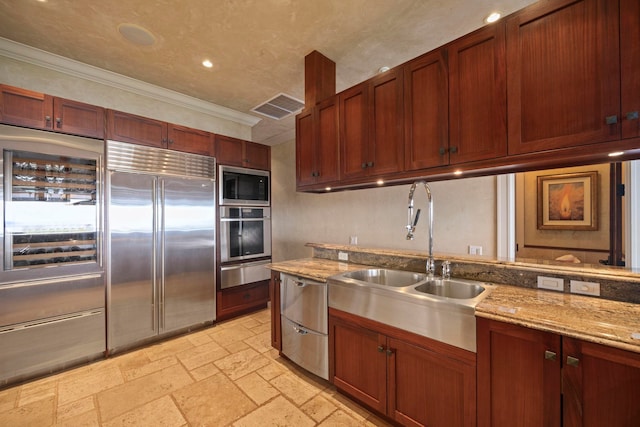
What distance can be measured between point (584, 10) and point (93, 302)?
412cm

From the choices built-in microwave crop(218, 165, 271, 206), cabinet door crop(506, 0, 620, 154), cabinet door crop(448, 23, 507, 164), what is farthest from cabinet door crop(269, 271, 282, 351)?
cabinet door crop(506, 0, 620, 154)

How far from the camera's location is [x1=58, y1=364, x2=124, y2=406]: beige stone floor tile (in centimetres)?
200

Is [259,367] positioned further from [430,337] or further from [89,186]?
[89,186]

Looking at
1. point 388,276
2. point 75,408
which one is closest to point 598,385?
point 388,276

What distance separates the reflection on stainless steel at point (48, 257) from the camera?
2076 mm

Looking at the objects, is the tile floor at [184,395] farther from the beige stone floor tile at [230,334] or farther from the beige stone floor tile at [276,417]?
the beige stone floor tile at [230,334]

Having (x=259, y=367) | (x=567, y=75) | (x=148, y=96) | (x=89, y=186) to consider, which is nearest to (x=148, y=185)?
(x=89, y=186)

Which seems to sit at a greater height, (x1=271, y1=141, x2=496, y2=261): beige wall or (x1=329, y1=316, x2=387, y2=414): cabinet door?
(x1=271, y1=141, x2=496, y2=261): beige wall

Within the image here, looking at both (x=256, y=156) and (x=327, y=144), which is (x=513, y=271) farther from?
(x=256, y=156)

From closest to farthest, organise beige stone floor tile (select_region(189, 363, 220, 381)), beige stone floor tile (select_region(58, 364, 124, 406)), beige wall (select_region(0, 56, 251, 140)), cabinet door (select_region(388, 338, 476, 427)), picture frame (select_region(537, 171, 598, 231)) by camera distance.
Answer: cabinet door (select_region(388, 338, 476, 427)), beige stone floor tile (select_region(58, 364, 124, 406)), beige stone floor tile (select_region(189, 363, 220, 381)), beige wall (select_region(0, 56, 251, 140)), picture frame (select_region(537, 171, 598, 231))

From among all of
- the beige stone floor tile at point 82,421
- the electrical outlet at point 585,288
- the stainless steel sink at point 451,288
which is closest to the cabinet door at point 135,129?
the beige stone floor tile at point 82,421

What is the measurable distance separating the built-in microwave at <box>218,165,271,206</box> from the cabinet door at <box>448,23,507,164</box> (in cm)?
272

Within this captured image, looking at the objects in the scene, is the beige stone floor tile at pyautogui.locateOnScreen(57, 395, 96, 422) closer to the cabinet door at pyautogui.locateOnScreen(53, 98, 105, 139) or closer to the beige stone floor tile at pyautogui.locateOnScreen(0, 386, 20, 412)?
the beige stone floor tile at pyautogui.locateOnScreen(0, 386, 20, 412)

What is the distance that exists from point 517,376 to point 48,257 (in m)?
3.52
